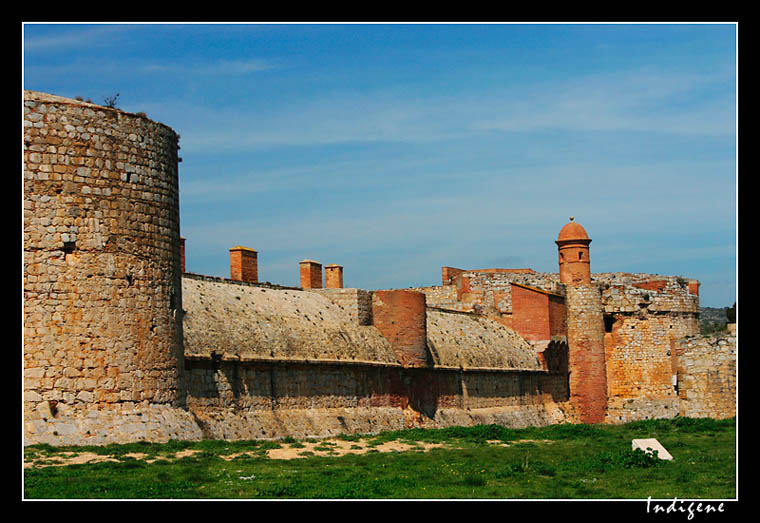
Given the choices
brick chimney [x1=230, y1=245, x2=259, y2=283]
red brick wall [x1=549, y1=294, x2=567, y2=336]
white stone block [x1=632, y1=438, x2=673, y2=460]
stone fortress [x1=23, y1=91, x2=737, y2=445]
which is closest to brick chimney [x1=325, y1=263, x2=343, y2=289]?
stone fortress [x1=23, y1=91, x2=737, y2=445]

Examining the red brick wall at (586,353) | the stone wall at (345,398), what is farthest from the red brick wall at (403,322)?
the red brick wall at (586,353)

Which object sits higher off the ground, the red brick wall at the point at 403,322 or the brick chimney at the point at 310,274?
the brick chimney at the point at 310,274

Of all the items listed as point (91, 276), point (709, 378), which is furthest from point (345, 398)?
point (709, 378)

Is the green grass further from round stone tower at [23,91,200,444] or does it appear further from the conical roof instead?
the conical roof

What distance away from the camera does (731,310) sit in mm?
71188

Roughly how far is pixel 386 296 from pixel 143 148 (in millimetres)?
14003

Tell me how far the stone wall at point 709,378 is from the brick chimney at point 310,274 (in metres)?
15.5

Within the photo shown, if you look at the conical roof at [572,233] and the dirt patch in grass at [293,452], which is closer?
the dirt patch in grass at [293,452]

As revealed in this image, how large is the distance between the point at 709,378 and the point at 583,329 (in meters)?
5.55

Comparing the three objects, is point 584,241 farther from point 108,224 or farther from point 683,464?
point 108,224

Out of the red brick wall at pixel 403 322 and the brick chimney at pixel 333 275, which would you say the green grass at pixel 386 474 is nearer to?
the red brick wall at pixel 403 322

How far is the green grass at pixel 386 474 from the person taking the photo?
Answer: 15.7 m

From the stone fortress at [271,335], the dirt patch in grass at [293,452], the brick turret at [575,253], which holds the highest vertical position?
the brick turret at [575,253]

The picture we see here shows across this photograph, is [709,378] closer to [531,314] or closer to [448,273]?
[531,314]
